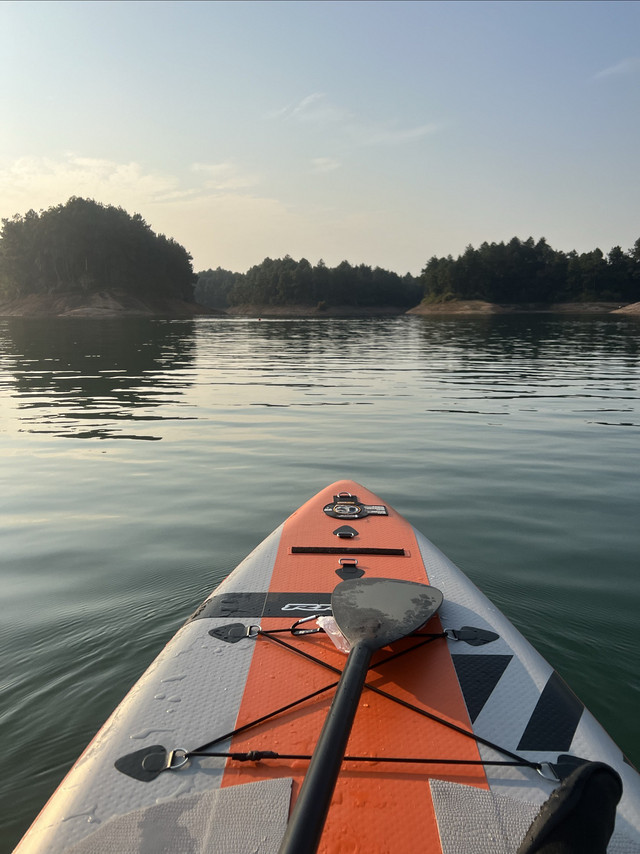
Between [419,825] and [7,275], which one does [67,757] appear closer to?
[419,825]

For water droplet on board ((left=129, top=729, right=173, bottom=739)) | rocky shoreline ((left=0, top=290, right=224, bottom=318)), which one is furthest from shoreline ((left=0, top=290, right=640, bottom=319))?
water droplet on board ((left=129, top=729, right=173, bottom=739))

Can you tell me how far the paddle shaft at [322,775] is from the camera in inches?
56.2

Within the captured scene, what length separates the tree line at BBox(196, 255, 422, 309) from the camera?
119438 millimetres

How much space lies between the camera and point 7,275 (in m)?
97.0

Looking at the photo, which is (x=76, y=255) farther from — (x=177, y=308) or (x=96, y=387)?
(x=96, y=387)

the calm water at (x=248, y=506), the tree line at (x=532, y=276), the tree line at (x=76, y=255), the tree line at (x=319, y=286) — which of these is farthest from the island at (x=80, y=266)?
the calm water at (x=248, y=506)

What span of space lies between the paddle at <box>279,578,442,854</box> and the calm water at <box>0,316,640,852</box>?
3.68 ft

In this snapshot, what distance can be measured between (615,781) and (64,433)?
9.78 m

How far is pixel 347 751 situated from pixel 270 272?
12761cm

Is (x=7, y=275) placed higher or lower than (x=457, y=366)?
higher

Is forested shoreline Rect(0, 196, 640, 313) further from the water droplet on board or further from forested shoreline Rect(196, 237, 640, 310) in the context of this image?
the water droplet on board

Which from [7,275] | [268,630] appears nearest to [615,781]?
[268,630]

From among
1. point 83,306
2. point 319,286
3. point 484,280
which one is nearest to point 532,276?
point 484,280

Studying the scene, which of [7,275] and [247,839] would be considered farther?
[7,275]
